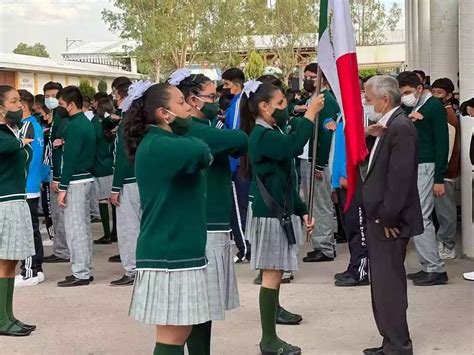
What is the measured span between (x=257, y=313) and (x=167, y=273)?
2699 mm

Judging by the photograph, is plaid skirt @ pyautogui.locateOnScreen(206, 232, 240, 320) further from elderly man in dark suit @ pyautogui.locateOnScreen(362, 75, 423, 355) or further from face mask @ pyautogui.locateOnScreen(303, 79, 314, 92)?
face mask @ pyautogui.locateOnScreen(303, 79, 314, 92)

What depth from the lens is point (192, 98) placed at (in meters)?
4.72

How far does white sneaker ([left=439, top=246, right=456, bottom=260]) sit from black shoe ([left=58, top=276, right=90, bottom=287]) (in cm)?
362

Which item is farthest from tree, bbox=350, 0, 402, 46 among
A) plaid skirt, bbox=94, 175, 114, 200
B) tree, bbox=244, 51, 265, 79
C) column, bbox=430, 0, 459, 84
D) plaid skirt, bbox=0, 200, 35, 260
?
plaid skirt, bbox=0, 200, 35, 260

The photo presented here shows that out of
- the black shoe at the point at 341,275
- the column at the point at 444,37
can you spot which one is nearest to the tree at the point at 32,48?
the column at the point at 444,37

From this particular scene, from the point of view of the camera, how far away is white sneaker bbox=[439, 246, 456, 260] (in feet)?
26.2

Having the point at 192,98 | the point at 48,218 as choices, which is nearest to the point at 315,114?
the point at 192,98

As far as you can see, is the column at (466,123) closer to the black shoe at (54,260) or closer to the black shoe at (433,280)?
the black shoe at (433,280)

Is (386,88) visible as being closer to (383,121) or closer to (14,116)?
(383,121)

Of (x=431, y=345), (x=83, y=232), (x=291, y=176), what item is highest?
(x=291, y=176)

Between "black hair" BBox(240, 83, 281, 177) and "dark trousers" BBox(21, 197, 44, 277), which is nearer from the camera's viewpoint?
"black hair" BBox(240, 83, 281, 177)

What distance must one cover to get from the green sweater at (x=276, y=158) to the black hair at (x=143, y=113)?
1.28 metres

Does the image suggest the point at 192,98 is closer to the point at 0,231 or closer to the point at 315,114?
the point at 315,114

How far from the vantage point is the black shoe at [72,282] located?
7578 mm
